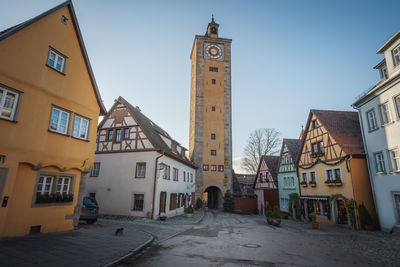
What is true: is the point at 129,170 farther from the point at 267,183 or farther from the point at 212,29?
the point at 212,29

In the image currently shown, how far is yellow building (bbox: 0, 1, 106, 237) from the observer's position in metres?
8.34

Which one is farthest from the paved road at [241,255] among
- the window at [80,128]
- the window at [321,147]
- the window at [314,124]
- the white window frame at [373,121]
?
the window at [314,124]

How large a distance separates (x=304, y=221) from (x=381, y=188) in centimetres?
896

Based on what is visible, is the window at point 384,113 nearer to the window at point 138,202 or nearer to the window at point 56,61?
the window at point 138,202

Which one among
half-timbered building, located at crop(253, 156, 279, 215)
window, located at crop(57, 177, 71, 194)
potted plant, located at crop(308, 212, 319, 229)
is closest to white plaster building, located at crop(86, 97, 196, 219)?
window, located at crop(57, 177, 71, 194)

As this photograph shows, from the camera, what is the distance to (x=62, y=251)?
6969 millimetres

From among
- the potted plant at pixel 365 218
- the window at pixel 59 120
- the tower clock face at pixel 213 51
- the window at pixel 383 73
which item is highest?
the tower clock face at pixel 213 51

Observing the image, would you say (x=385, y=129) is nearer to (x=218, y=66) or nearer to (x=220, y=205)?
(x=220, y=205)

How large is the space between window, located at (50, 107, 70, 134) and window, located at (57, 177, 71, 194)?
7.24ft

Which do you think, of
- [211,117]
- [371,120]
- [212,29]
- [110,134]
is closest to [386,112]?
[371,120]

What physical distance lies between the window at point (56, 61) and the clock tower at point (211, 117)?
27.5m

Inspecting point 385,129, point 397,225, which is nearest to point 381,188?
point 397,225

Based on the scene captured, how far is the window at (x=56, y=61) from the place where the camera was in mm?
10203

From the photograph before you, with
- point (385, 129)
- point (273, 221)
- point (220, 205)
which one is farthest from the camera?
point (220, 205)
